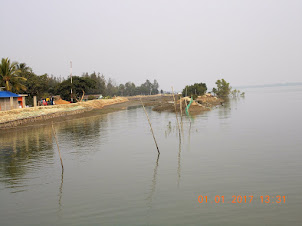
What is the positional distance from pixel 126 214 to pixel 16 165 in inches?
415

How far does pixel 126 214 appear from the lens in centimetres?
1088

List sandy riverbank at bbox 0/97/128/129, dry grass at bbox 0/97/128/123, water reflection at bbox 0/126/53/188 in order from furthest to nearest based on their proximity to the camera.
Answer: dry grass at bbox 0/97/128/123
sandy riverbank at bbox 0/97/128/129
water reflection at bbox 0/126/53/188

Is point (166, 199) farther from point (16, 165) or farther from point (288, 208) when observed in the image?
point (16, 165)

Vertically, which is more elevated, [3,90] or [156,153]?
[3,90]

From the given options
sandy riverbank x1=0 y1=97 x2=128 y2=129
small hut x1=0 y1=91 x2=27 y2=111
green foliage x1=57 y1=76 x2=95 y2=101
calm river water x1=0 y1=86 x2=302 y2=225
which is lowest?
calm river water x1=0 y1=86 x2=302 y2=225

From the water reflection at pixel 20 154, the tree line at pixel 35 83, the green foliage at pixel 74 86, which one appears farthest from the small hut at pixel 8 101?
the green foliage at pixel 74 86

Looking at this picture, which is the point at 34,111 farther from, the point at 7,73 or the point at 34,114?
the point at 7,73

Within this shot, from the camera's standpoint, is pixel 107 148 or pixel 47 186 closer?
pixel 47 186

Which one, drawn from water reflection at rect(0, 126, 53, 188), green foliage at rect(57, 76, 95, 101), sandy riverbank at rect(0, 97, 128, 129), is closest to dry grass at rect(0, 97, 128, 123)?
sandy riverbank at rect(0, 97, 128, 129)

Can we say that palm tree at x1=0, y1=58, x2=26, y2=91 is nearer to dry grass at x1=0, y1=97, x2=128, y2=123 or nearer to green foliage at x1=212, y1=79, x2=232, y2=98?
dry grass at x1=0, y1=97, x2=128, y2=123

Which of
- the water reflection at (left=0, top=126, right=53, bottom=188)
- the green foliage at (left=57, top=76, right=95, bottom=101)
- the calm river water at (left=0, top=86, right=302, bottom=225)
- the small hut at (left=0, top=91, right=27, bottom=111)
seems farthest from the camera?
the green foliage at (left=57, top=76, right=95, bottom=101)

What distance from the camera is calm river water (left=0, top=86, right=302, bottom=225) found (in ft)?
35.0

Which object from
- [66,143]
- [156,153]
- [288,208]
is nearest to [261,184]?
[288,208]

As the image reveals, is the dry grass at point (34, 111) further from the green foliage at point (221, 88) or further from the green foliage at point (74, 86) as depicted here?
the green foliage at point (221, 88)
